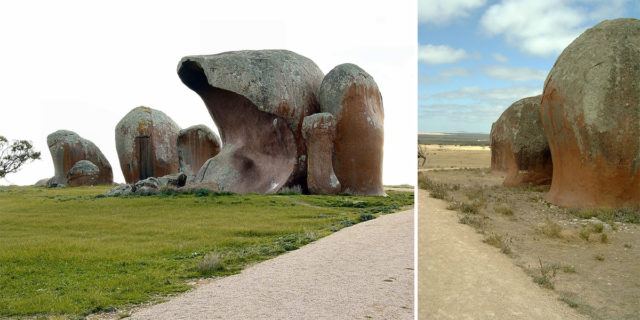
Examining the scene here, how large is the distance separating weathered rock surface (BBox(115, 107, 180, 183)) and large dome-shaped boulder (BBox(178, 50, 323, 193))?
259 inches

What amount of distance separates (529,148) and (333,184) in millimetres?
5747

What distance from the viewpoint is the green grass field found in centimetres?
469

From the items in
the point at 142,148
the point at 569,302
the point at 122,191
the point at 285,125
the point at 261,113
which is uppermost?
the point at 261,113

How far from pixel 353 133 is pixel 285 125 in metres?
2.30

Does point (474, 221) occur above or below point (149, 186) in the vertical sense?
below

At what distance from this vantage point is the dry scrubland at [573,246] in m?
5.39

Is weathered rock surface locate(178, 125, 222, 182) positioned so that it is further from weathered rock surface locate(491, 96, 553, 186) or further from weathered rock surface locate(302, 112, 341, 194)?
weathered rock surface locate(491, 96, 553, 186)

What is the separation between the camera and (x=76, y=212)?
1038 cm

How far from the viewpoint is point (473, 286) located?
18.6ft

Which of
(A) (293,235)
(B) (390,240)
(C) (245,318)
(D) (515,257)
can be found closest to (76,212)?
(A) (293,235)

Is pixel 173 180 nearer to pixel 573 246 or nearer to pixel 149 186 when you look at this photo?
pixel 149 186

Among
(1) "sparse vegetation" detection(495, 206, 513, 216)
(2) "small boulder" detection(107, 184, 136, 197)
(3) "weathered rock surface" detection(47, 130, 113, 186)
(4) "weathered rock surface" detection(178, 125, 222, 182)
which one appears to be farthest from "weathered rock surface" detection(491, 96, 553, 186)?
(3) "weathered rock surface" detection(47, 130, 113, 186)

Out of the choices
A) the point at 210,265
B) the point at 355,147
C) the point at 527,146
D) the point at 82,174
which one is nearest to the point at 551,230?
the point at 210,265

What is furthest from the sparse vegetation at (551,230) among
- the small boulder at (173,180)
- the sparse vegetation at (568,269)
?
the small boulder at (173,180)
